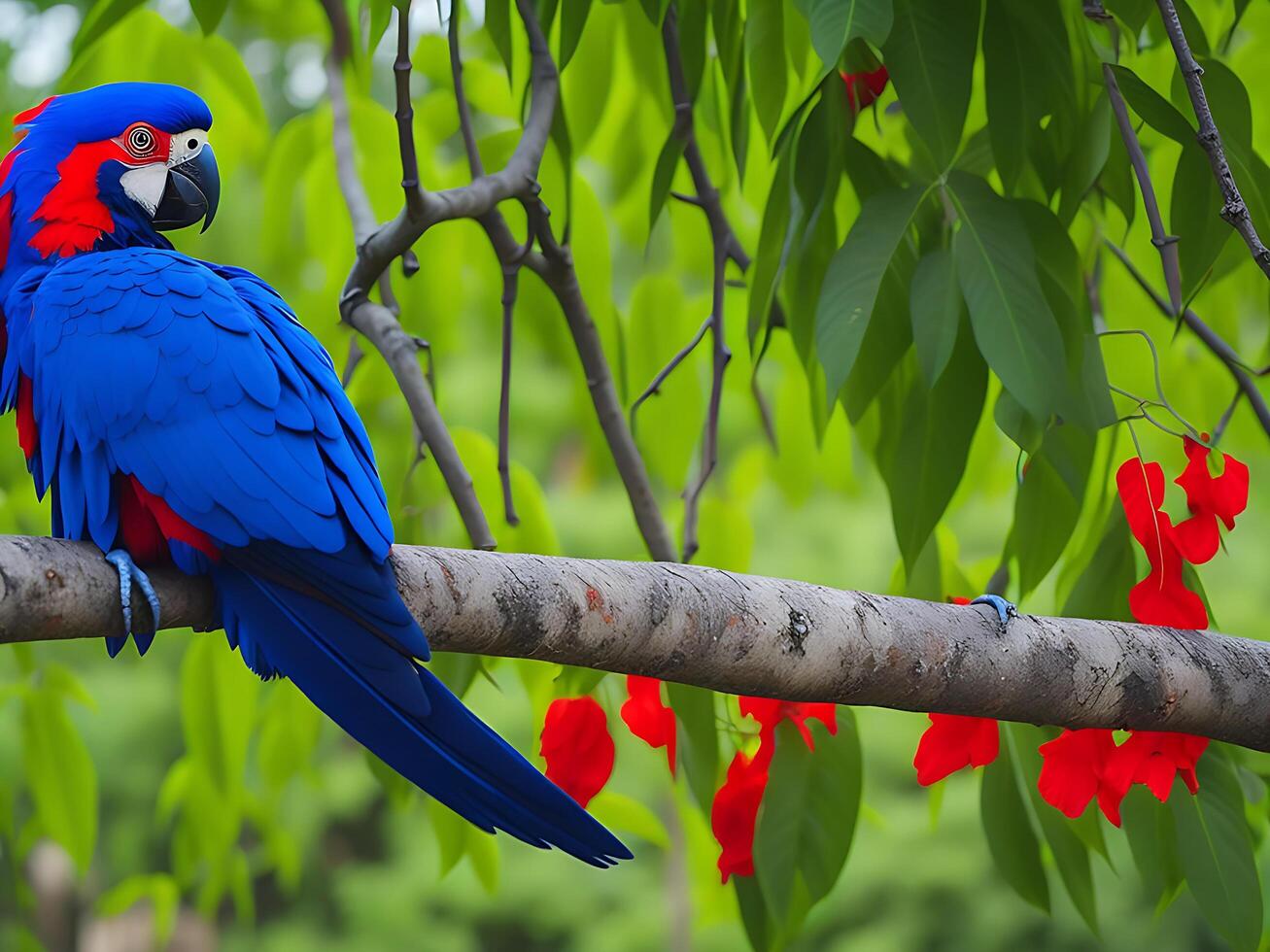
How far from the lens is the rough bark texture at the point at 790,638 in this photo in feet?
2.96

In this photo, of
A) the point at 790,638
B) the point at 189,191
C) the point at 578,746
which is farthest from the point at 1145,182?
the point at 189,191

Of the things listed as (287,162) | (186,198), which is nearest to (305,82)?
(287,162)

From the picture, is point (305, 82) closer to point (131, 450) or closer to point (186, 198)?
point (186, 198)

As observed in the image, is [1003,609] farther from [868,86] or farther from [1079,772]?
[868,86]

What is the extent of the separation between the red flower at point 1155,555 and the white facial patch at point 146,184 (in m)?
0.98

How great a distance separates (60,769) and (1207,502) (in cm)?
140

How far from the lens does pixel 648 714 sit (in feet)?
3.83

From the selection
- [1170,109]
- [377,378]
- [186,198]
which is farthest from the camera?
[377,378]

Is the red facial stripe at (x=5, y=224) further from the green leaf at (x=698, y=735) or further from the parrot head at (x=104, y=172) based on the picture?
the green leaf at (x=698, y=735)

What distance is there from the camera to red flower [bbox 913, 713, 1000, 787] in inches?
45.6

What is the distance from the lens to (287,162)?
Answer: 1890 millimetres

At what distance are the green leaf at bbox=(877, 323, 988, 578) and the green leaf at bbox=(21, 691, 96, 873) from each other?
114 cm

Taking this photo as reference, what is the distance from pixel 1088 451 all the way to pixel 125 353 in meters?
0.84

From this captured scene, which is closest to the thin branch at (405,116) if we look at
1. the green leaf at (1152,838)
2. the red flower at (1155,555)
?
the red flower at (1155,555)
